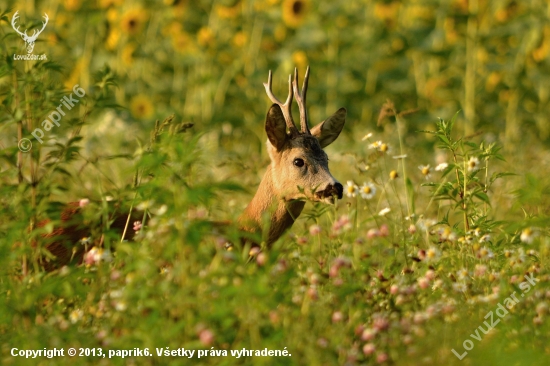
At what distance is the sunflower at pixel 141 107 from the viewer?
1166cm

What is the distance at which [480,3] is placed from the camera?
1036cm

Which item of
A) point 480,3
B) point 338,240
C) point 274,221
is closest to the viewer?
point 338,240

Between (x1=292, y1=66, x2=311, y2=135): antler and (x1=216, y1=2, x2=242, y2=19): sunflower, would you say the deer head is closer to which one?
(x1=292, y1=66, x2=311, y2=135): antler

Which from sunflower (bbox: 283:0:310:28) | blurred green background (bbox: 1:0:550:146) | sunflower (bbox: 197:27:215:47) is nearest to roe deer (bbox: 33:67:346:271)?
blurred green background (bbox: 1:0:550:146)

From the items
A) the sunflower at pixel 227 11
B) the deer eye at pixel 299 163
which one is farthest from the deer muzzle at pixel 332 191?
the sunflower at pixel 227 11

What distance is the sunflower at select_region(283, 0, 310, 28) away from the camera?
37.6ft

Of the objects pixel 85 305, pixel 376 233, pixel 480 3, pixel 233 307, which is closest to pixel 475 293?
pixel 376 233

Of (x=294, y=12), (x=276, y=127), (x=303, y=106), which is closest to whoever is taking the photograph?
(x=276, y=127)

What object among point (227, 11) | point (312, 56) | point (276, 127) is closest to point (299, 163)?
point (276, 127)

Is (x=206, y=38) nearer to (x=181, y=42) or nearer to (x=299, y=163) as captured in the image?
(x=181, y=42)

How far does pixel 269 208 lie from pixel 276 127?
0.59 metres

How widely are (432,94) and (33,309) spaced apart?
30.2ft

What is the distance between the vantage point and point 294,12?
11.5 meters

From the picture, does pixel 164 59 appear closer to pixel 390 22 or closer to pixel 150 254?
pixel 390 22
